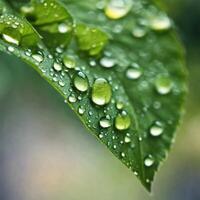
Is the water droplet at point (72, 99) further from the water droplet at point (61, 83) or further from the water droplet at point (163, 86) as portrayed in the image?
the water droplet at point (163, 86)

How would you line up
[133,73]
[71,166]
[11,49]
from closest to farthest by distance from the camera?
[11,49]
[133,73]
[71,166]

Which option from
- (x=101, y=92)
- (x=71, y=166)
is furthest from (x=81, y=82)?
(x=71, y=166)

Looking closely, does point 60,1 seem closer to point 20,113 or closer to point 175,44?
point 175,44

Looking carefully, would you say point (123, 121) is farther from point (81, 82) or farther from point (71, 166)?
point (71, 166)

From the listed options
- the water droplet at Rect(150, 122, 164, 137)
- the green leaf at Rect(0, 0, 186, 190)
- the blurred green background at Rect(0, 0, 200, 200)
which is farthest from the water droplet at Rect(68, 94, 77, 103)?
the blurred green background at Rect(0, 0, 200, 200)

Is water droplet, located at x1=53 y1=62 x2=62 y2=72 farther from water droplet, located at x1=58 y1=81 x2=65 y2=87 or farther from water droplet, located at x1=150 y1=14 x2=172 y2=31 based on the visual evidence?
water droplet, located at x1=150 y1=14 x2=172 y2=31

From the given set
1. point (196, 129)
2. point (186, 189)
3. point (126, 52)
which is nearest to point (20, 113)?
point (196, 129)
